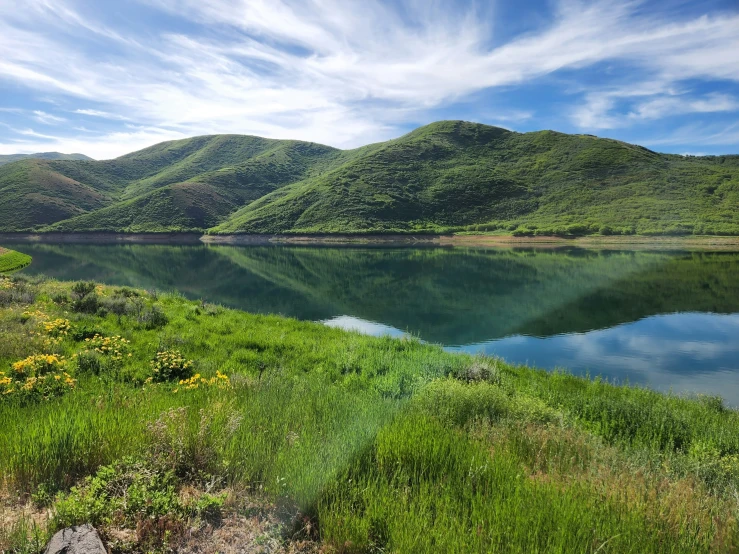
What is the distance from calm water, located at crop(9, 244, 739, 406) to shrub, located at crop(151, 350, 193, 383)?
516 inches

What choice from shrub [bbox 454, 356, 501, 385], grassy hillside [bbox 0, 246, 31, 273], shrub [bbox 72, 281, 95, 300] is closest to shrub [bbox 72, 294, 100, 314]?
shrub [bbox 72, 281, 95, 300]

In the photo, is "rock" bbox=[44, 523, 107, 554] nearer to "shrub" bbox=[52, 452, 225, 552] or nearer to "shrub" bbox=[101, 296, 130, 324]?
"shrub" bbox=[52, 452, 225, 552]

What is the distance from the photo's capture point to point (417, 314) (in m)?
28.9

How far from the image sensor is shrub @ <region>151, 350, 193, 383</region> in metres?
10.2

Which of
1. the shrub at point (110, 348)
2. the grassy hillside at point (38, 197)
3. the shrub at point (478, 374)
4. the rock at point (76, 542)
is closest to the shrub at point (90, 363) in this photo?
the shrub at point (110, 348)

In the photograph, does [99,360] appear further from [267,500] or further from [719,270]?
[719,270]

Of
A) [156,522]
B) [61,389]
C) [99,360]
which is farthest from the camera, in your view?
[99,360]

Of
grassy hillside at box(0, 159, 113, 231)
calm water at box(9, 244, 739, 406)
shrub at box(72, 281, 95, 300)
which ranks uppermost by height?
grassy hillside at box(0, 159, 113, 231)

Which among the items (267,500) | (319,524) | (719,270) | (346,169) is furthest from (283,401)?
(346,169)

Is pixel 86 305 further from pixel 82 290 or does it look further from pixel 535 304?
pixel 535 304

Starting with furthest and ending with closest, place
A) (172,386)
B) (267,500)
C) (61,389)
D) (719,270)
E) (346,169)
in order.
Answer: (346,169)
(719,270)
(172,386)
(61,389)
(267,500)

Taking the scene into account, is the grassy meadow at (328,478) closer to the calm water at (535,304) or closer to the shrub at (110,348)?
the shrub at (110,348)

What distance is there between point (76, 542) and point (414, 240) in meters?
115

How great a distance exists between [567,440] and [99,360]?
10.3 metres
